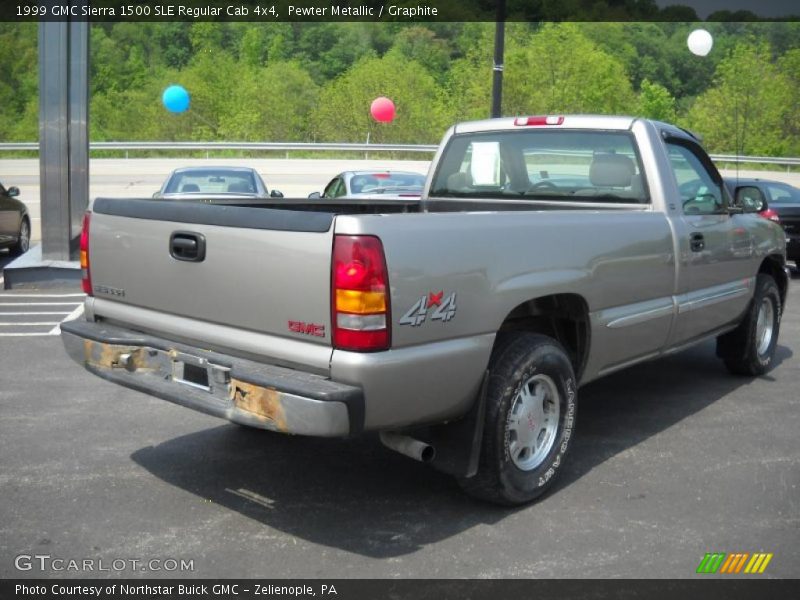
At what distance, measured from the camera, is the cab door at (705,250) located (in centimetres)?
566

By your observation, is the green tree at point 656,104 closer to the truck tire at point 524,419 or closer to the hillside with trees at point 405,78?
the hillside with trees at point 405,78

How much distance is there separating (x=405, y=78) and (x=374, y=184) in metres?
36.2

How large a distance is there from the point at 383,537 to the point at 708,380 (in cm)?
398

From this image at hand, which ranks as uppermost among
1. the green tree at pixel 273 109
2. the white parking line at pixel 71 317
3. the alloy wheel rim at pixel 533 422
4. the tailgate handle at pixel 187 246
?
the green tree at pixel 273 109

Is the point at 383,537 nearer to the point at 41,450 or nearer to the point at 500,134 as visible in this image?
the point at 41,450

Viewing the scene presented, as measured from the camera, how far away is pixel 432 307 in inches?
149

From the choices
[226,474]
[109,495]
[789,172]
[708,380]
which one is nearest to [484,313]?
[226,474]

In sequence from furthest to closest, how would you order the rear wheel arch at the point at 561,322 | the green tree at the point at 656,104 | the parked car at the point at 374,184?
the green tree at the point at 656,104 < the parked car at the point at 374,184 < the rear wheel arch at the point at 561,322

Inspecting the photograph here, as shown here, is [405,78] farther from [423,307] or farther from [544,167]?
[423,307]

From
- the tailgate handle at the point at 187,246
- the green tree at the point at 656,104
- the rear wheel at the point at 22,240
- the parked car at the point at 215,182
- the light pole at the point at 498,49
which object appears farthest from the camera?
the green tree at the point at 656,104

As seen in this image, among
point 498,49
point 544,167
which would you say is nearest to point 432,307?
point 544,167

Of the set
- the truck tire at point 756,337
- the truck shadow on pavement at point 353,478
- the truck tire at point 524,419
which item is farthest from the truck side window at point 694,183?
the truck tire at point 524,419

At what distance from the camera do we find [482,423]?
412 centimetres

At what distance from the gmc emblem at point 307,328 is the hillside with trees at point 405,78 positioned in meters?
22.3
